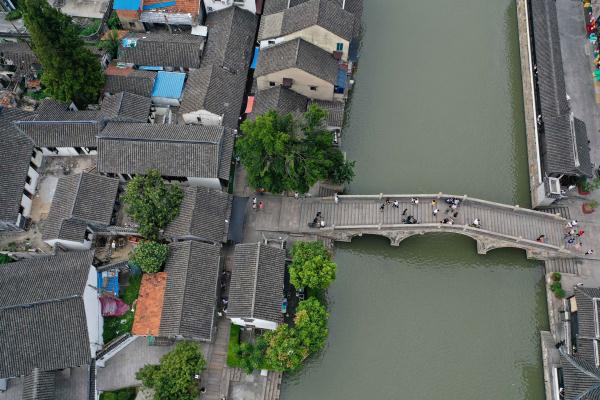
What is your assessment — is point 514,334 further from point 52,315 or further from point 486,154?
point 52,315

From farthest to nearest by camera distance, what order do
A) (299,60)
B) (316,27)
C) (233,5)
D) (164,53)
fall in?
(233,5) → (164,53) → (316,27) → (299,60)

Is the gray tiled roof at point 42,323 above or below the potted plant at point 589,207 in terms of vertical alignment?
below

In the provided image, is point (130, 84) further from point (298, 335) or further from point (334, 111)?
point (298, 335)

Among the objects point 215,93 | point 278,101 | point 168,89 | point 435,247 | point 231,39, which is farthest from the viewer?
point 231,39

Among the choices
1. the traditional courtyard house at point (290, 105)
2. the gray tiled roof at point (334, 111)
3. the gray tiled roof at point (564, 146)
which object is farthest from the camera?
the gray tiled roof at point (334, 111)

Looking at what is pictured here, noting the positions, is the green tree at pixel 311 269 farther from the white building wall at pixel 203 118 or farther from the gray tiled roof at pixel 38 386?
the gray tiled roof at pixel 38 386

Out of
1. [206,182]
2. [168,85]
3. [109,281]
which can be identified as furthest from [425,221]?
[168,85]

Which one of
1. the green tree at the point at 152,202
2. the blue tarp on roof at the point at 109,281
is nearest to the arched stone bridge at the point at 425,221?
the green tree at the point at 152,202
